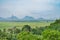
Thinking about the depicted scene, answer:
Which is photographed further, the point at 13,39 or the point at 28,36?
the point at 13,39

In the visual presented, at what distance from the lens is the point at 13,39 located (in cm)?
5966

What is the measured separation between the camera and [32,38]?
40.6 meters

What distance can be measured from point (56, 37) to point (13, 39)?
2454 cm

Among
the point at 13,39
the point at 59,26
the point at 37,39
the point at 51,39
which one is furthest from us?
the point at 59,26

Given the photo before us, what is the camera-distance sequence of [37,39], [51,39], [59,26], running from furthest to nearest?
[59,26]
[37,39]
[51,39]

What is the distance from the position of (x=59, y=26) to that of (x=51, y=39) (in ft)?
108

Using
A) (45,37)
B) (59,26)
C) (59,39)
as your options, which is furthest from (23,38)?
(59,26)

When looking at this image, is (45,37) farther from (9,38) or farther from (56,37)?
(9,38)

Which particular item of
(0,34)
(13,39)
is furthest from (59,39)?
(0,34)

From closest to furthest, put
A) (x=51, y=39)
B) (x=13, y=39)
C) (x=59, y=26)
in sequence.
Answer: (x=51, y=39), (x=13, y=39), (x=59, y=26)

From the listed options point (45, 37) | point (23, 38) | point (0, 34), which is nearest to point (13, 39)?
point (0, 34)

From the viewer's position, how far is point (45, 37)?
37969mm

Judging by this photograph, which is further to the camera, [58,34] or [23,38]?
[23,38]

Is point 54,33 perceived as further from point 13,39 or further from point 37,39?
point 13,39
